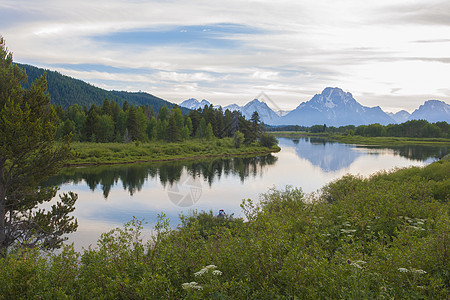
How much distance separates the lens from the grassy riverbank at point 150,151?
65088 mm

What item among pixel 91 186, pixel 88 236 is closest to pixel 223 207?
pixel 88 236

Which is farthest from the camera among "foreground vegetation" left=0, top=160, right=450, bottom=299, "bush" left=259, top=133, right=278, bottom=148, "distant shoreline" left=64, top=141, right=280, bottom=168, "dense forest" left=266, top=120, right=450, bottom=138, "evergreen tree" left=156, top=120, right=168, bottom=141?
"dense forest" left=266, top=120, right=450, bottom=138

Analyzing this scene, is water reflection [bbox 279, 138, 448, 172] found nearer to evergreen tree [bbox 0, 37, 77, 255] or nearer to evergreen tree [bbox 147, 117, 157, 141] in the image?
evergreen tree [bbox 147, 117, 157, 141]

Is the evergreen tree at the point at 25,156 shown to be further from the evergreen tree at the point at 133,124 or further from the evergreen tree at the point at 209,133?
the evergreen tree at the point at 209,133

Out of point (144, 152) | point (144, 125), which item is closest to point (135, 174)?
point (144, 152)

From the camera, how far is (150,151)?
76250mm

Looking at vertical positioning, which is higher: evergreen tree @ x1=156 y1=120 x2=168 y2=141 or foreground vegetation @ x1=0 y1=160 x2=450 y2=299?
evergreen tree @ x1=156 y1=120 x2=168 y2=141

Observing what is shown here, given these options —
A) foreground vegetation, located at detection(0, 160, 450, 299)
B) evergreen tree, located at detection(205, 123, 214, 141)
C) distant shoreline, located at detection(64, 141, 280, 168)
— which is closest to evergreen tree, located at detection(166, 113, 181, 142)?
distant shoreline, located at detection(64, 141, 280, 168)

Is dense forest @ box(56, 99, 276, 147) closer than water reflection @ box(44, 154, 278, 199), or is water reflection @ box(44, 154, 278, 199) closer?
water reflection @ box(44, 154, 278, 199)

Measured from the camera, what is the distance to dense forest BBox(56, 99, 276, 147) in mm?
82750

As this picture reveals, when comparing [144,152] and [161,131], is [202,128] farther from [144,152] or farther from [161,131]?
[144,152]

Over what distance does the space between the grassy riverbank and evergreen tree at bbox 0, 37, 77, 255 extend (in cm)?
3978

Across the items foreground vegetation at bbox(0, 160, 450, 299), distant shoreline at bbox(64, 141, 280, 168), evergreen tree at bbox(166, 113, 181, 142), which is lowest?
distant shoreline at bbox(64, 141, 280, 168)

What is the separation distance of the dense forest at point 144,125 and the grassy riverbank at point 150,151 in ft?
18.2
